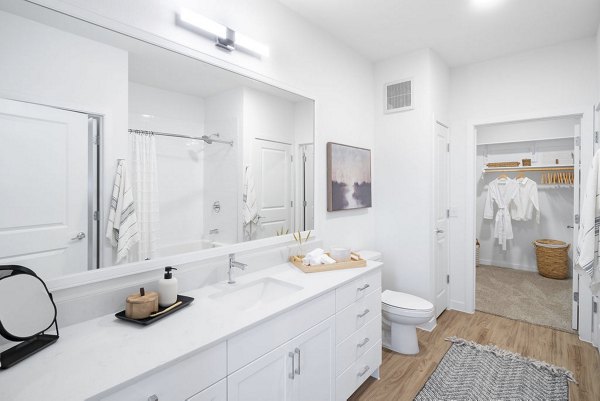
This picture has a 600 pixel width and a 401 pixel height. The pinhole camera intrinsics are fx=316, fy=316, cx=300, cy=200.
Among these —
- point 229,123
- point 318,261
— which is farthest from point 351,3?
point 318,261

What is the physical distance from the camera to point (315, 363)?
166cm

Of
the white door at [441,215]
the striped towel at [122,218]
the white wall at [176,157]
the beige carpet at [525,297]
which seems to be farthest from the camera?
the beige carpet at [525,297]

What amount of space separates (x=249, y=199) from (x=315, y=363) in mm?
1025

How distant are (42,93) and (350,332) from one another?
6.30 feet

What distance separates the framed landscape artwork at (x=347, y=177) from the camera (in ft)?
8.77

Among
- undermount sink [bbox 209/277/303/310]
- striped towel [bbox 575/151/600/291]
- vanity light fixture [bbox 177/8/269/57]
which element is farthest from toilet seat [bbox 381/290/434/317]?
vanity light fixture [bbox 177/8/269/57]

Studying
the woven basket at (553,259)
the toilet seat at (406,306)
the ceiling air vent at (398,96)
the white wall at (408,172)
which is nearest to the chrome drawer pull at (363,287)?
the toilet seat at (406,306)

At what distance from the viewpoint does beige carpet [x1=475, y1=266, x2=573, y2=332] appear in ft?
10.7

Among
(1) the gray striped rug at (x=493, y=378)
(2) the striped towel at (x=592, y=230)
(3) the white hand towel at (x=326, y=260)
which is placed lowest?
(1) the gray striped rug at (x=493, y=378)

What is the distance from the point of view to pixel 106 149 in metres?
1.37

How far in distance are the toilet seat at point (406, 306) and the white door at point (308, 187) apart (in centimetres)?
90

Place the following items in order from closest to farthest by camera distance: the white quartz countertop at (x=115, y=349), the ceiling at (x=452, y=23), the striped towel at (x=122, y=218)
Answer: the white quartz countertop at (x=115, y=349), the striped towel at (x=122, y=218), the ceiling at (x=452, y=23)

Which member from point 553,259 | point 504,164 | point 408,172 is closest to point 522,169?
point 504,164

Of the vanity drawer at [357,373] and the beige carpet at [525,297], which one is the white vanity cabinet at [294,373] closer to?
the vanity drawer at [357,373]
